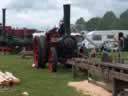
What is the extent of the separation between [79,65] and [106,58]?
9.29 ft

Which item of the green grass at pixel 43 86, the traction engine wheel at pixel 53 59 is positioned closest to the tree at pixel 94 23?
the traction engine wheel at pixel 53 59

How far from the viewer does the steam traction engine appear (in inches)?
799

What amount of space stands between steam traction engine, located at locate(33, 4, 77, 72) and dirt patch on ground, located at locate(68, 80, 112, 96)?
4.45 metres

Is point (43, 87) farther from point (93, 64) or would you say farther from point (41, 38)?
point (41, 38)

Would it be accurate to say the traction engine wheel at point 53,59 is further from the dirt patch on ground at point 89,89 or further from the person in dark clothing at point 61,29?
the dirt patch on ground at point 89,89

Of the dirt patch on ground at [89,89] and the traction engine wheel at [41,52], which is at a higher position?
the traction engine wheel at [41,52]

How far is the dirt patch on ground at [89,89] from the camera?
1275 cm

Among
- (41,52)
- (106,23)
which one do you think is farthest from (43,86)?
(106,23)

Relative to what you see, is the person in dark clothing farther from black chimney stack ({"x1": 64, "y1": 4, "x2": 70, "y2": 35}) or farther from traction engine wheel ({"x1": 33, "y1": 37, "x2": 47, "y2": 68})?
traction engine wheel ({"x1": 33, "y1": 37, "x2": 47, "y2": 68})

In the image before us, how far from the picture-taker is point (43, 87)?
1447 cm

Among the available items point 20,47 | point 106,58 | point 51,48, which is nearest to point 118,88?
point 106,58

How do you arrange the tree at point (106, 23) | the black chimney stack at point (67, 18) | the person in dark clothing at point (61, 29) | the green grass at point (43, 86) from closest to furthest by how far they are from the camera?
the green grass at point (43, 86)
the black chimney stack at point (67, 18)
the person in dark clothing at point (61, 29)
the tree at point (106, 23)

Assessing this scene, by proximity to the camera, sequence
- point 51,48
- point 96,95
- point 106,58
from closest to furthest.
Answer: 1. point 96,95
2. point 106,58
3. point 51,48

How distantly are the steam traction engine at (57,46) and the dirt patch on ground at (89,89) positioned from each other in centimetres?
445
